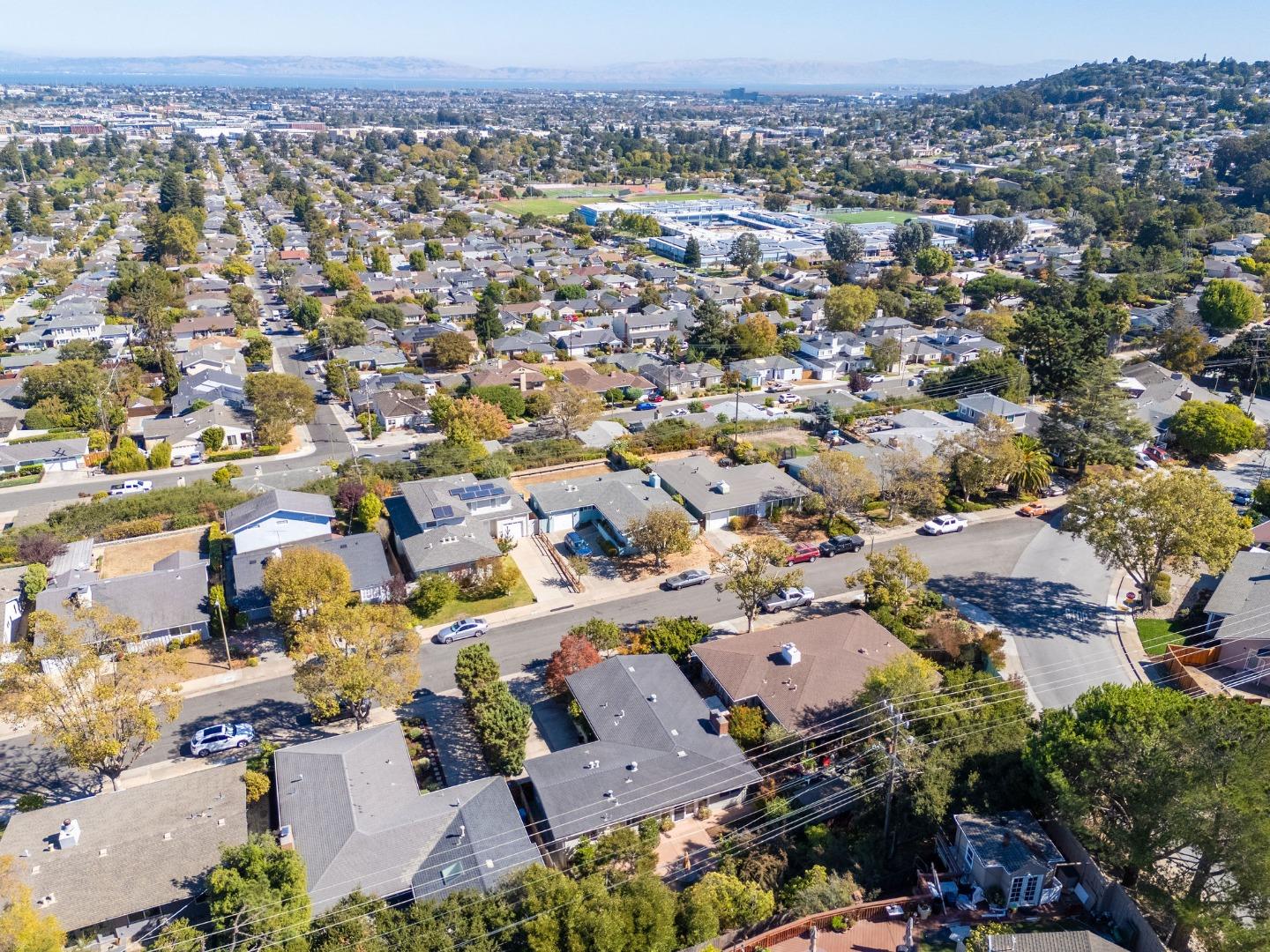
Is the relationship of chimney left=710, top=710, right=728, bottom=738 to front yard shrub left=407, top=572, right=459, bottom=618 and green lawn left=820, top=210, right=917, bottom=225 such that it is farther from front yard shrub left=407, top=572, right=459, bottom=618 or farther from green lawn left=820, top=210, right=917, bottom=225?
green lawn left=820, top=210, right=917, bottom=225

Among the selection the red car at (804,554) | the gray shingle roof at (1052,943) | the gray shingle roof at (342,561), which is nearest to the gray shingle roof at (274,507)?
the gray shingle roof at (342,561)

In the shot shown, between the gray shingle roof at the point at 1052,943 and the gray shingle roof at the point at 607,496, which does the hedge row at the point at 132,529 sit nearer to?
the gray shingle roof at the point at 607,496

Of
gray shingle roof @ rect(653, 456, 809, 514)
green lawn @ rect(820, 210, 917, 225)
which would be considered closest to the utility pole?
gray shingle roof @ rect(653, 456, 809, 514)

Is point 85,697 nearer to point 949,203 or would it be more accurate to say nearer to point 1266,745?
point 1266,745

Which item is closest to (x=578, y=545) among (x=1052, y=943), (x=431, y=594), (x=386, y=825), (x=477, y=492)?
(x=477, y=492)

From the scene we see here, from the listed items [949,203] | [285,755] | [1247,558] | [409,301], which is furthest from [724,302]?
[949,203]

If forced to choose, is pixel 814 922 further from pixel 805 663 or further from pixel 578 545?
pixel 578 545
